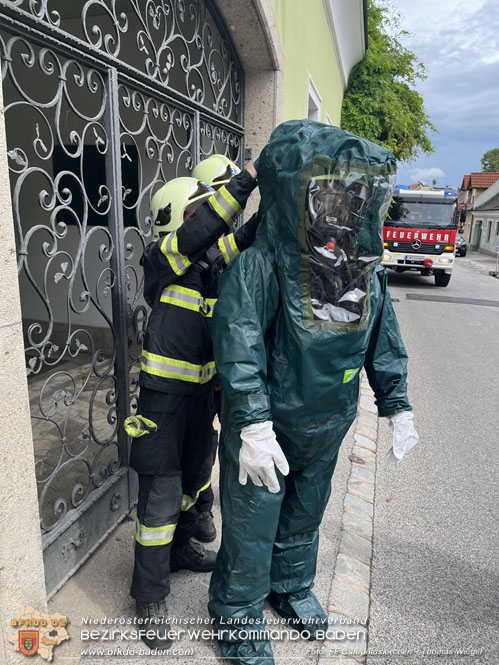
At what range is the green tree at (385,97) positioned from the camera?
11.2 meters

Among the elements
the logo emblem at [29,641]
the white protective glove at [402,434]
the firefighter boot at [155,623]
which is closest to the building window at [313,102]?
the white protective glove at [402,434]

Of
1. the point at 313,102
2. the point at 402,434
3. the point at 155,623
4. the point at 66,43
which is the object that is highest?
the point at 313,102

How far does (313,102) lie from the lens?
6.83 metres

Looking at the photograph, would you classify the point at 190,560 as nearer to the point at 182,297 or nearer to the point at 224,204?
the point at 182,297

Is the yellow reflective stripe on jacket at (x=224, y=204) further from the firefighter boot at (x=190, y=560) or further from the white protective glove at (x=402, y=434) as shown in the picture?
the firefighter boot at (x=190, y=560)

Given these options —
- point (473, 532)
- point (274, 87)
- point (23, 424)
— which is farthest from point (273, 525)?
point (274, 87)

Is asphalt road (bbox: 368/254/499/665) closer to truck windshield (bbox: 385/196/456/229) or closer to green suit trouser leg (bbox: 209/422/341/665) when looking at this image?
green suit trouser leg (bbox: 209/422/341/665)

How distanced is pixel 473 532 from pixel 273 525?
1.67 metres

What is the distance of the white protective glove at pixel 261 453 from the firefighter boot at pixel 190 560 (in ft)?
3.05

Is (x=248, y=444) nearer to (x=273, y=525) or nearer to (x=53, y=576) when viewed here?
(x=273, y=525)

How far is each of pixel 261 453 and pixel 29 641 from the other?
110 cm

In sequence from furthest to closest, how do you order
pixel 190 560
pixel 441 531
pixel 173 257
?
pixel 441 531 → pixel 190 560 → pixel 173 257

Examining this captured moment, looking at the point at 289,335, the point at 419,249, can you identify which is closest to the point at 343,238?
the point at 289,335

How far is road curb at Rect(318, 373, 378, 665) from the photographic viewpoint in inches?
81.7
